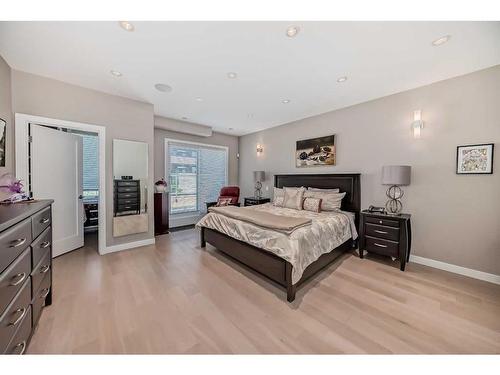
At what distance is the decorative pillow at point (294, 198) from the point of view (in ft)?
12.0

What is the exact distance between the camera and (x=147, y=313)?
5.92 feet

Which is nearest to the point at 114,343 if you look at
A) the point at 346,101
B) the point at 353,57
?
the point at 353,57

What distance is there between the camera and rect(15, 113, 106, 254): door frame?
2553 millimetres

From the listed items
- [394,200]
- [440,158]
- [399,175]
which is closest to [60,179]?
[399,175]

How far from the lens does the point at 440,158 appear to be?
8.88ft

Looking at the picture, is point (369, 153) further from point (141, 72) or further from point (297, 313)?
point (141, 72)

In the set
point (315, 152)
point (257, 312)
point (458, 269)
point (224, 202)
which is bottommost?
point (257, 312)

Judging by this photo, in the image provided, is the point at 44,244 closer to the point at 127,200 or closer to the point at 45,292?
the point at 45,292

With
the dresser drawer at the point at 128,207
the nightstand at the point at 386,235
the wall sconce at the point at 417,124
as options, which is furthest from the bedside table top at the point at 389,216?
the dresser drawer at the point at 128,207

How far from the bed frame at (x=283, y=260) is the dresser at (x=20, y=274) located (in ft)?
6.44

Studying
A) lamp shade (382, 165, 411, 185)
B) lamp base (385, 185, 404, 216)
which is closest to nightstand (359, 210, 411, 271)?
lamp base (385, 185, 404, 216)

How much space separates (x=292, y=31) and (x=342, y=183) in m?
2.73

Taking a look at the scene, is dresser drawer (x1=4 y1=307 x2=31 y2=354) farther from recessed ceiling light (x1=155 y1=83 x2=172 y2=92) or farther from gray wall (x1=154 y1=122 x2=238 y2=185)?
gray wall (x1=154 y1=122 x2=238 y2=185)

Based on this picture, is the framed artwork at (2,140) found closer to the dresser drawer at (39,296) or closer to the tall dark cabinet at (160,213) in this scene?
the dresser drawer at (39,296)
